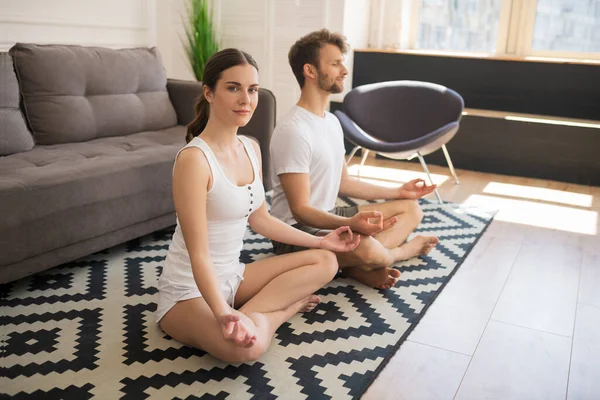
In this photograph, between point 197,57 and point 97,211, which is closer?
point 97,211

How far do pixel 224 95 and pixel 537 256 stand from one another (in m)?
1.93

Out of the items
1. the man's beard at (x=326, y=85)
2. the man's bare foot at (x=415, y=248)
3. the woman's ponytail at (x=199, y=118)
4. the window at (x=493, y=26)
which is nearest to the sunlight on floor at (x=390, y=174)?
the window at (x=493, y=26)

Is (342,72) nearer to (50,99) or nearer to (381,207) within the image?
(381,207)

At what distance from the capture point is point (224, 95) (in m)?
1.92

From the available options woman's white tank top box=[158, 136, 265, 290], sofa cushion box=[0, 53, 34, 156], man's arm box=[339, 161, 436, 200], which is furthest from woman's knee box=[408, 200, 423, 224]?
sofa cushion box=[0, 53, 34, 156]

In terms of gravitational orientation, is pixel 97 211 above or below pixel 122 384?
above

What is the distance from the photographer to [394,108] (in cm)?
454

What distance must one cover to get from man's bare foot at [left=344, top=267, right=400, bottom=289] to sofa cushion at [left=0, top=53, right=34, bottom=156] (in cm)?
171

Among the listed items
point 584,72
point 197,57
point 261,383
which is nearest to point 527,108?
point 584,72

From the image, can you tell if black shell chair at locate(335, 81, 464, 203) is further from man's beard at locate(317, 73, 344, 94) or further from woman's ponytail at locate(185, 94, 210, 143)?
woman's ponytail at locate(185, 94, 210, 143)

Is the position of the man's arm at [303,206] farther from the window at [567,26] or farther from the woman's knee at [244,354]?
the window at [567,26]

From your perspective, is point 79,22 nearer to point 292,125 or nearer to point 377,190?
point 292,125

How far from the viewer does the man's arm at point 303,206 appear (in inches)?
93.3

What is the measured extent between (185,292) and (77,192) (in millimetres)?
820
